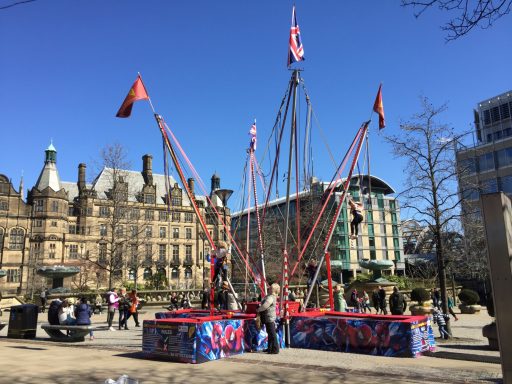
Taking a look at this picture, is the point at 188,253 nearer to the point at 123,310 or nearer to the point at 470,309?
the point at 470,309

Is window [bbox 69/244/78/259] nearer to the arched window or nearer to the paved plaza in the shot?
the arched window

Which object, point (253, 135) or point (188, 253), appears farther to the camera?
point (188, 253)

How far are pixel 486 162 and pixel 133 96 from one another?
67.1 metres

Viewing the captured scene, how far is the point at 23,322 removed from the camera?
16.6 m

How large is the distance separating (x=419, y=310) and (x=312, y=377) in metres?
16.0

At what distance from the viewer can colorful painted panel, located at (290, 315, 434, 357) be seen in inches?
452

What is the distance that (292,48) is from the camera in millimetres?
13820

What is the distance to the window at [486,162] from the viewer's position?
68250 mm

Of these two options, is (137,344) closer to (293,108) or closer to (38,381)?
(38,381)

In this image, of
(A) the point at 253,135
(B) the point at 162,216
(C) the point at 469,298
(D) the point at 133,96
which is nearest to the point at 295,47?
(D) the point at 133,96

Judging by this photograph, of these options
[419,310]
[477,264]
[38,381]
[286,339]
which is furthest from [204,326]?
[477,264]

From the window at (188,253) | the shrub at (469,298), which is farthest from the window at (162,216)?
the shrub at (469,298)

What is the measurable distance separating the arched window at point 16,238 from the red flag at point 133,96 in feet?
225

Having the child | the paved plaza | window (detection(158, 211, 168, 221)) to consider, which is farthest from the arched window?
the child
